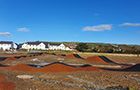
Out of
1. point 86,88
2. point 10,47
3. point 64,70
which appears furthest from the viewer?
point 10,47

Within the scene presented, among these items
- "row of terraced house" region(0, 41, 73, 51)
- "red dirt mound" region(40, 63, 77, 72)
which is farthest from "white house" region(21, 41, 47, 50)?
"red dirt mound" region(40, 63, 77, 72)

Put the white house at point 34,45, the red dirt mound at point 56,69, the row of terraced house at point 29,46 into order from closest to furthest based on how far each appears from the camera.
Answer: the red dirt mound at point 56,69 → the row of terraced house at point 29,46 → the white house at point 34,45

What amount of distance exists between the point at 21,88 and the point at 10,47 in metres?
144

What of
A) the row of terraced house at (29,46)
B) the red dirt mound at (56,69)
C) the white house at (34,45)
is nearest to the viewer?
the red dirt mound at (56,69)

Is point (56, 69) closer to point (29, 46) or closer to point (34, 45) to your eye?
point (34, 45)

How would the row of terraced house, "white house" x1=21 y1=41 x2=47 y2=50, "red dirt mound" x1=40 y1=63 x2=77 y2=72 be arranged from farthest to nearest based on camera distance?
"white house" x1=21 y1=41 x2=47 y2=50 → the row of terraced house → "red dirt mound" x1=40 y1=63 x2=77 y2=72

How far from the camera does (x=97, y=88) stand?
23.1 meters

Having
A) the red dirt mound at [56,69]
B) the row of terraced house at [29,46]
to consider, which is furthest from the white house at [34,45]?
the red dirt mound at [56,69]

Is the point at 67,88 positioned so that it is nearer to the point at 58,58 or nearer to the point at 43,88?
the point at 43,88

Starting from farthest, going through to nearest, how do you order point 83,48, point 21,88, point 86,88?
1. point 83,48
2. point 86,88
3. point 21,88

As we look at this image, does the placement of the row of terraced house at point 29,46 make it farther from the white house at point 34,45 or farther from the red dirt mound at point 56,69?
the red dirt mound at point 56,69

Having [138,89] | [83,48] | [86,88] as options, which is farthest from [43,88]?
[83,48]

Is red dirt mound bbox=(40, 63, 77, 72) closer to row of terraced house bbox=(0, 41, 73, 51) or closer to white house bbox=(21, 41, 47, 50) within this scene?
row of terraced house bbox=(0, 41, 73, 51)

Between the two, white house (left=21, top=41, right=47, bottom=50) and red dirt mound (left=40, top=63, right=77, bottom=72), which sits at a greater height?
white house (left=21, top=41, right=47, bottom=50)
